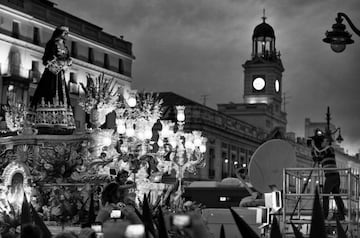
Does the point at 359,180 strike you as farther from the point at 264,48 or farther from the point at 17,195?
the point at 264,48

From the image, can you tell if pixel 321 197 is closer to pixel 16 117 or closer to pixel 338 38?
pixel 338 38

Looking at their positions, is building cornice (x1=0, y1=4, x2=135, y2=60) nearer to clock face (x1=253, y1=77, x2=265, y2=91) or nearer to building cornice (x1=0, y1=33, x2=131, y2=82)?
building cornice (x1=0, y1=33, x2=131, y2=82)

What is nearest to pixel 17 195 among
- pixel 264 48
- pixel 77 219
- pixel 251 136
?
pixel 77 219

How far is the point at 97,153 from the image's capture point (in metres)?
23.6

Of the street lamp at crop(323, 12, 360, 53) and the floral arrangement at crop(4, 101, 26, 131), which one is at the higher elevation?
the street lamp at crop(323, 12, 360, 53)

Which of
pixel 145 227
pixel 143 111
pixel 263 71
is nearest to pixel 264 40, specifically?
pixel 263 71

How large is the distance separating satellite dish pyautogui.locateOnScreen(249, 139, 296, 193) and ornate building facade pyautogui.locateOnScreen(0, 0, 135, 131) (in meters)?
32.2

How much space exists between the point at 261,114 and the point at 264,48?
1166cm

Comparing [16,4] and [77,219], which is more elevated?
[16,4]

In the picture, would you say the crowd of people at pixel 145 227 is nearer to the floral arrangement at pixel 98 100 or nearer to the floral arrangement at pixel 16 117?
the floral arrangement at pixel 98 100

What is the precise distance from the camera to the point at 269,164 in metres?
11.6

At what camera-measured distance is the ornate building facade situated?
160ft

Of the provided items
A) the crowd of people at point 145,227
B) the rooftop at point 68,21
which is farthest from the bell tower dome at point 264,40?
the crowd of people at point 145,227

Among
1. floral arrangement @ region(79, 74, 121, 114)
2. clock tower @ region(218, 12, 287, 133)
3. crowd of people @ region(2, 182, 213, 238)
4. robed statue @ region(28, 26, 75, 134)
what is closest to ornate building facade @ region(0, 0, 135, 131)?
robed statue @ region(28, 26, 75, 134)
